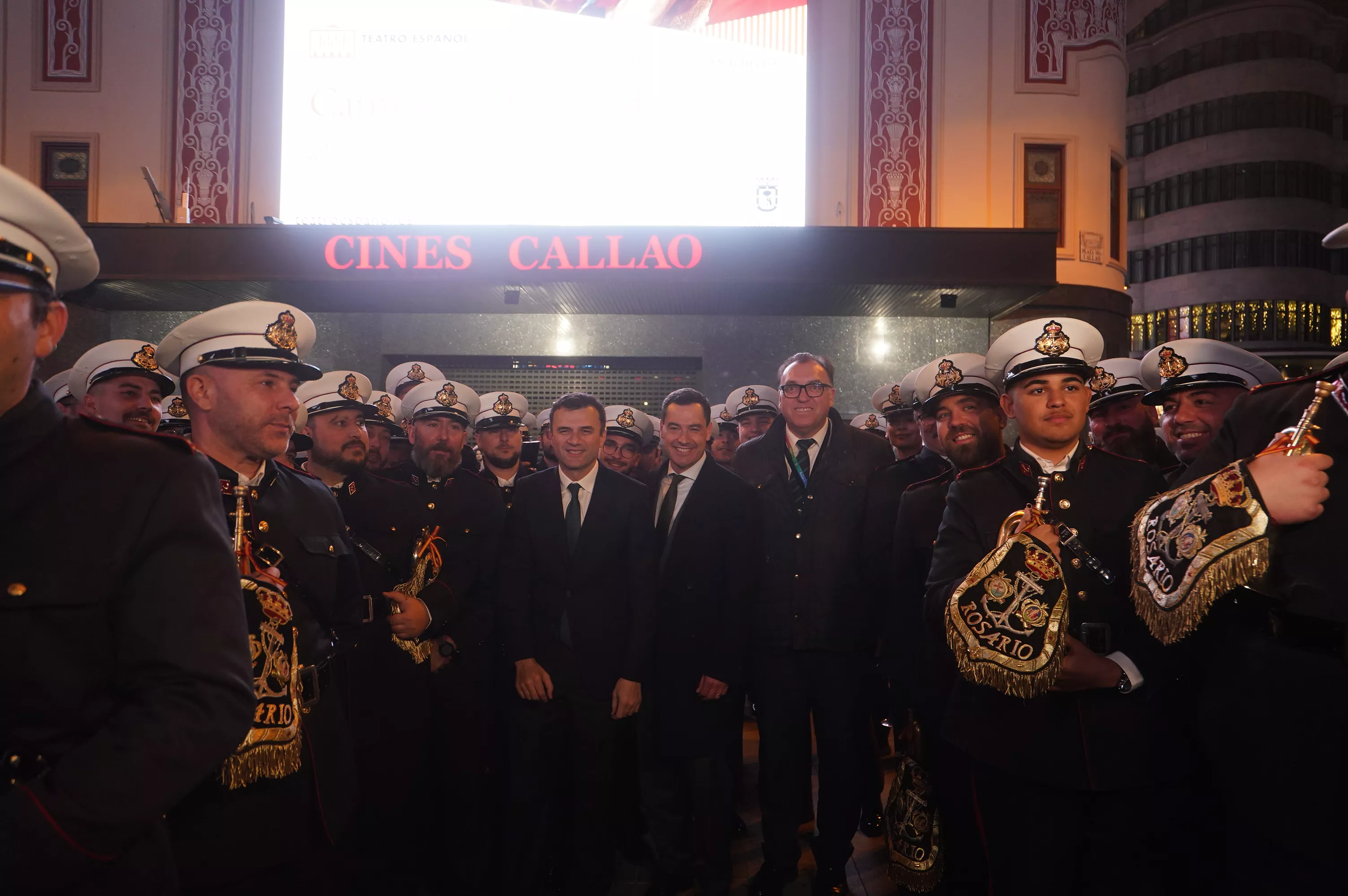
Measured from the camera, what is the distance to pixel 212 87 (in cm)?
968

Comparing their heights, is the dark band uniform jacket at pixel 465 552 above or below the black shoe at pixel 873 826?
above

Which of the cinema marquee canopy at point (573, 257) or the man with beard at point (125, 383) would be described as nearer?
the man with beard at point (125, 383)

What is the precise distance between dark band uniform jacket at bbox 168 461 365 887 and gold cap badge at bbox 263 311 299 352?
369mm

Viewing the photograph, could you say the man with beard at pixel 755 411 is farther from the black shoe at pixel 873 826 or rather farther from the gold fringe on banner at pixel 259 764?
the gold fringe on banner at pixel 259 764

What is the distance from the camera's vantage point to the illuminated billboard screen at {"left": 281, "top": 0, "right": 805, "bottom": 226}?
30.4 feet

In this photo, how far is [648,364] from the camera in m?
9.22

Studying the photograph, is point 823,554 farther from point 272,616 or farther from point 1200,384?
point 272,616

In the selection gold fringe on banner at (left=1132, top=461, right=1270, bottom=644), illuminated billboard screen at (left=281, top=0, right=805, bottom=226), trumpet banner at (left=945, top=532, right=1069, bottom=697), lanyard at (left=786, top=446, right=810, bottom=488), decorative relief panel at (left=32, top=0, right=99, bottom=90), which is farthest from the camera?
decorative relief panel at (left=32, top=0, right=99, bottom=90)

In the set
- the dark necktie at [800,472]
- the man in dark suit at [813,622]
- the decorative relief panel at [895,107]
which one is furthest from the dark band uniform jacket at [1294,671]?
the decorative relief panel at [895,107]

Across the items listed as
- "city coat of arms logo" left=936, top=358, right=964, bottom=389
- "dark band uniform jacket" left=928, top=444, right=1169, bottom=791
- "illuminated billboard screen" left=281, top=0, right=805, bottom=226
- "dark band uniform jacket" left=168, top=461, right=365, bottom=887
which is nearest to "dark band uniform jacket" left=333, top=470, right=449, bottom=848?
"dark band uniform jacket" left=168, top=461, right=365, bottom=887

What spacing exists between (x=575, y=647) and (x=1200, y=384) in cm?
280

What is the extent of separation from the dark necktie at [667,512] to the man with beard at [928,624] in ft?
3.47

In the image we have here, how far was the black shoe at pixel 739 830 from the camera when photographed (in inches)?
163

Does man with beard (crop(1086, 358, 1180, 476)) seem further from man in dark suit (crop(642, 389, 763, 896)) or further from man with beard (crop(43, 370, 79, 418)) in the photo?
man with beard (crop(43, 370, 79, 418))
